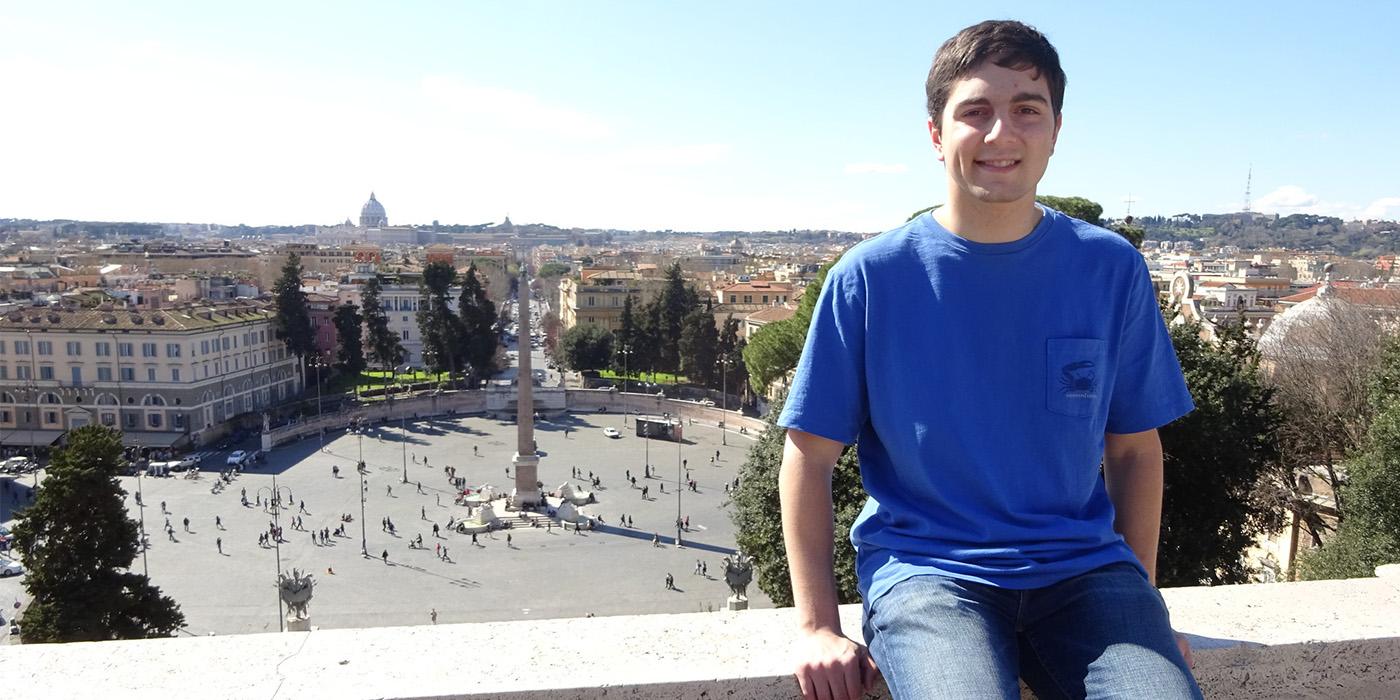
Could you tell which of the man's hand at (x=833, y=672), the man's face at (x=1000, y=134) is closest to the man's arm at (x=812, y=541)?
the man's hand at (x=833, y=672)

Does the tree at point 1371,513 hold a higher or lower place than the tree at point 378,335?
higher

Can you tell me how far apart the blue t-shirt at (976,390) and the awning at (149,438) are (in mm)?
36297

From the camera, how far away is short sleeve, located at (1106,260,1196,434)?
2051 mm

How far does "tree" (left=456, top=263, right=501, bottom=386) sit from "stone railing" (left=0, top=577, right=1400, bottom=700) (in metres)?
41.5

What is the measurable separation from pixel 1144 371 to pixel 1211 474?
7.75m

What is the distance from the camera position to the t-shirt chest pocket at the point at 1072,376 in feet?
6.35

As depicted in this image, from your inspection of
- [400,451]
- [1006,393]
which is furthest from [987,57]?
[400,451]

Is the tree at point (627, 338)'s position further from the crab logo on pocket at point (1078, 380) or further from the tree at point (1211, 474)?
the crab logo on pocket at point (1078, 380)

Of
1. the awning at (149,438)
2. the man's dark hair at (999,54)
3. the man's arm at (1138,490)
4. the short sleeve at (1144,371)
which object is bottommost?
the awning at (149,438)

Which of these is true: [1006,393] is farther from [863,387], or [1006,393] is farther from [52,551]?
[52,551]

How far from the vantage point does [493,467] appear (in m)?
31.1

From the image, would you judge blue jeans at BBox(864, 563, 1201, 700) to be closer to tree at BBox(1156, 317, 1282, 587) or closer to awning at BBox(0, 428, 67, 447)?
tree at BBox(1156, 317, 1282, 587)

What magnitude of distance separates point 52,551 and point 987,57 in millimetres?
14525

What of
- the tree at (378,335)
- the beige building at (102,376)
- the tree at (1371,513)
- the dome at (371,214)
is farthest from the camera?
the dome at (371,214)
